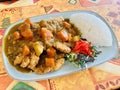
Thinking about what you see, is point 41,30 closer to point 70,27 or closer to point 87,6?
point 70,27

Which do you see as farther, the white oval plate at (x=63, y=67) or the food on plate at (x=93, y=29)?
the food on plate at (x=93, y=29)

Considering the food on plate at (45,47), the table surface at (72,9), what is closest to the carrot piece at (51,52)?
the food on plate at (45,47)

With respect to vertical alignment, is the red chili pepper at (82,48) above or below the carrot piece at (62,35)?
below

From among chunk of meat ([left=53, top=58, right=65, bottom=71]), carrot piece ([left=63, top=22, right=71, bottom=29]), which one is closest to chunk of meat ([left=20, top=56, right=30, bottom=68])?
chunk of meat ([left=53, top=58, right=65, bottom=71])

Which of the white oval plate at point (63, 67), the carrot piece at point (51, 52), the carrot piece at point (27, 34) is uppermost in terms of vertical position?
the carrot piece at point (27, 34)

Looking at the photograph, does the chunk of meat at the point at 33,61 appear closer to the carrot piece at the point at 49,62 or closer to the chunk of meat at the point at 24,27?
the carrot piece at the point at 49,62

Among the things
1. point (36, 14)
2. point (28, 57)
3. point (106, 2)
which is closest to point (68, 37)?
point (28, 57)
